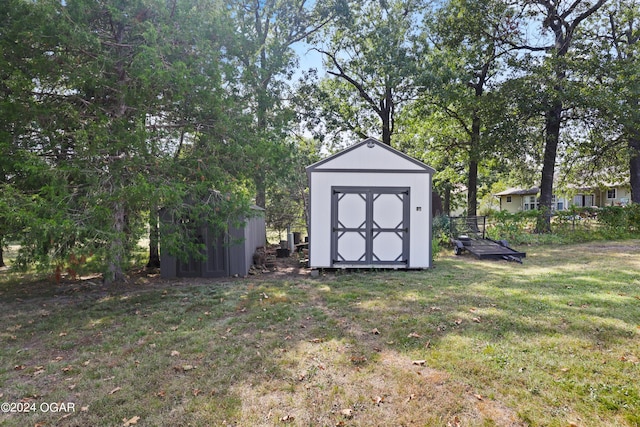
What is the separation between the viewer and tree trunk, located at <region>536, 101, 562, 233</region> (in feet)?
45.8

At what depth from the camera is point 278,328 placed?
4.54m

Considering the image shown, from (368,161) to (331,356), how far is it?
17.8 ft

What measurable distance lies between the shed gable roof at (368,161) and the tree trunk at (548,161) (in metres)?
8.89

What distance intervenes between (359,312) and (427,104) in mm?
14007

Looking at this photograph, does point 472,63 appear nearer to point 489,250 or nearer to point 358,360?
A: point 489,250

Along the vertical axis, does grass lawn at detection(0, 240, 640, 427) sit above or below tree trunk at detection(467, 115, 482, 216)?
below

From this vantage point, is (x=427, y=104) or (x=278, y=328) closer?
(x=278, y=328)

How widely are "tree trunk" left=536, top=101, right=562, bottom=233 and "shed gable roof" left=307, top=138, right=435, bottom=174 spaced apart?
889 cm

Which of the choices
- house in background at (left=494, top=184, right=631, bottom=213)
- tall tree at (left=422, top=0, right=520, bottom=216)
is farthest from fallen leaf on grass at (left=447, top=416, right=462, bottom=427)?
house in background at (left=494, top=184, right=631, bottom=213)

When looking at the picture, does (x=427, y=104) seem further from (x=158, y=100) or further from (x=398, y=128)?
(x=158, y=100)

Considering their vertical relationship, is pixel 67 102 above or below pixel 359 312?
above

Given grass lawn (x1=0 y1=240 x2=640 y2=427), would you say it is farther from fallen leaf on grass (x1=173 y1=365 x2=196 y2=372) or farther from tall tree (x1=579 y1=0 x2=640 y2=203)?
tall tree (x1=579 y1=0 x2=640 y2=203)

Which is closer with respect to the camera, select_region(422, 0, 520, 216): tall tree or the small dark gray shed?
the small dark gray shed

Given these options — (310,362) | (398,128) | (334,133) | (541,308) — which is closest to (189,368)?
(310,362)
